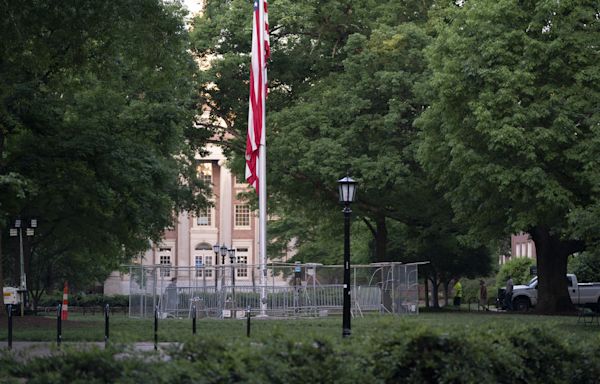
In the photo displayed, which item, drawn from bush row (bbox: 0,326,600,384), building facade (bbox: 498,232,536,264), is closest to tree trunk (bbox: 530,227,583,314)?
bush row (bbox: 0,326,600,384)

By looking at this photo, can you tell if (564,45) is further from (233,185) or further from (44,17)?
(233,185)

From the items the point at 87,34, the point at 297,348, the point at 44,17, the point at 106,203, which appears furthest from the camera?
the point at 106,203

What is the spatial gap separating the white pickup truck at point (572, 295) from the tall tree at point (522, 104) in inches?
546

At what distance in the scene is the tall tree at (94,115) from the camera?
2077 cm

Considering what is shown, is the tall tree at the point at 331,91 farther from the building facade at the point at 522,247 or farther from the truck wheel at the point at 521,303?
the building facade at the point at 522,247

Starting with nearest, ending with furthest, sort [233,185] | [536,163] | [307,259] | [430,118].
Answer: [536,163]
[430,118]
[307,259]
[233,185]

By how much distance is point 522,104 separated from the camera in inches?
1487

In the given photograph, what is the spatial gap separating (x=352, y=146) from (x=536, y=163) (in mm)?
10201

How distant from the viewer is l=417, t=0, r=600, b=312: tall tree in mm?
36000

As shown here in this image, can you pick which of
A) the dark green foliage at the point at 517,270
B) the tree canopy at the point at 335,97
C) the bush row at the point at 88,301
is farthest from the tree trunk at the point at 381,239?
the bush row at the point at 88,301

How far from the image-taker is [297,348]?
10.3 meters

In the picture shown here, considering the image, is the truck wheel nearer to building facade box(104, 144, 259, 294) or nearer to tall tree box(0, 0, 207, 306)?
tall tree box(0, 0, 207, 306)

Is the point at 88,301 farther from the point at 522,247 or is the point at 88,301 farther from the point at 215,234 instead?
the point at 215,234

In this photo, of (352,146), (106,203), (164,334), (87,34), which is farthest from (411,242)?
(164,334)
